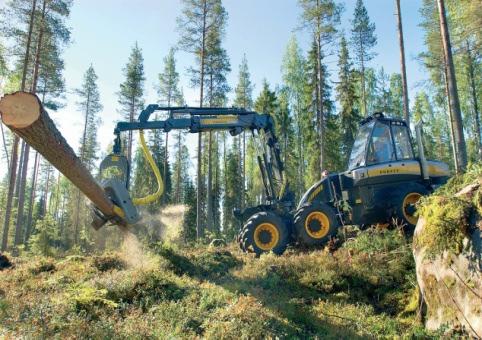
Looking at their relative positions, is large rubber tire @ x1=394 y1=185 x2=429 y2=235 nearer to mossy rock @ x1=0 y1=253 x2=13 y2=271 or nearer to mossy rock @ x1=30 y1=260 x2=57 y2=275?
mossy rock @ x1=30 y1=260 x2=57 y2=275

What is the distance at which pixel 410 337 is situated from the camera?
215 inches

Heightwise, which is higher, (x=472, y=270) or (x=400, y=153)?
(x=400, y=153)

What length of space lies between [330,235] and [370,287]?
8.81 ft

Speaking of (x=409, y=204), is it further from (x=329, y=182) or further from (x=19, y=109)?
(x=19, y=109)

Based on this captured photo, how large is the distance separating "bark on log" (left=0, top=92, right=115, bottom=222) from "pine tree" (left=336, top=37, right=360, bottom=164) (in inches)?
1061

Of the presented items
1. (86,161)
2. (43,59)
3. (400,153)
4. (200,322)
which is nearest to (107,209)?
(200,322)

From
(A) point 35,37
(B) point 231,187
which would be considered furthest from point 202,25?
(B) point 231,187

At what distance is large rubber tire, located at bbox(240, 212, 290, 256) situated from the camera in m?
10.7

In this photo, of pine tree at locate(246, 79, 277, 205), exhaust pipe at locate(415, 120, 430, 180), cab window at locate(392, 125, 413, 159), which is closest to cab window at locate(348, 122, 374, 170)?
cab window at locate(392, 125, 413, 159)

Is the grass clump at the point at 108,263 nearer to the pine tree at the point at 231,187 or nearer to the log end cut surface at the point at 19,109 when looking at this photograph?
the log end cut surface at the point at 19,109

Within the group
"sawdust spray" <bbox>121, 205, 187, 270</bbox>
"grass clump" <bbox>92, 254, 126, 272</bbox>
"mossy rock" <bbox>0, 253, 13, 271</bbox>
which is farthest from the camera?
"mossy rock" <bbox>0, 253, 13, 271</bbox>

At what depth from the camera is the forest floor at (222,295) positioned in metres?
5.66

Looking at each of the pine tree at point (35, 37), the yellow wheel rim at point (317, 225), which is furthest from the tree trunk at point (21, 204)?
the yellow wheel rim at point (317, 225)

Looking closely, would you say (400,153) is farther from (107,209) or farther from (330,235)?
(107,209)
